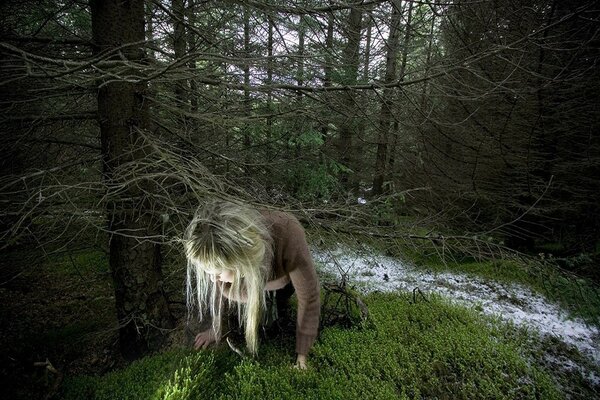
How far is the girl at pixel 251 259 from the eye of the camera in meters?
1.78

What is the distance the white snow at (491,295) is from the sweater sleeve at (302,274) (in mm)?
740

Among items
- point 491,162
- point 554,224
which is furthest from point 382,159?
point 554,224

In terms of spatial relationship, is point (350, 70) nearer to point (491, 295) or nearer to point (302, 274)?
point (302, 274)

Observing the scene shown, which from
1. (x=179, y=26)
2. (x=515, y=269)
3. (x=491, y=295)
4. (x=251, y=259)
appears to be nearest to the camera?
(x=251, y=259)

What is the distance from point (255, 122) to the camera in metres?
3.08

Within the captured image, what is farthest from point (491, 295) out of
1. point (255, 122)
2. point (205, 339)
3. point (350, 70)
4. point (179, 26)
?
point (179, 26)

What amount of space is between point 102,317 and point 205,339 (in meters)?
3.66

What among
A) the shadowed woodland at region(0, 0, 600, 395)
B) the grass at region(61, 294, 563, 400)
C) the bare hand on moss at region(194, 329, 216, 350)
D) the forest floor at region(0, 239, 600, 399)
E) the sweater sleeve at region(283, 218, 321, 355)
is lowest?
the forest floor at region(0, 239, 600, 399)

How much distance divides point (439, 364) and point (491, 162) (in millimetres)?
4960

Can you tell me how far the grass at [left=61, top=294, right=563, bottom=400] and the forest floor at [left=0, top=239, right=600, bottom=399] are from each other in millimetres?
471

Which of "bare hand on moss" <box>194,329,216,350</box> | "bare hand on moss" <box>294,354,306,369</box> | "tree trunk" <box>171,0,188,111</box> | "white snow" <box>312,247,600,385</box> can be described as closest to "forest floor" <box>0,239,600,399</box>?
"white snow" <box>312,247,600,385</box>

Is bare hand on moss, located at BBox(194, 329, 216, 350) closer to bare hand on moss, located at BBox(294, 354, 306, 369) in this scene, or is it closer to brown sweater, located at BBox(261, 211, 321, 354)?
bare hand on moss, located at BBox(294, 354, 306, 369)

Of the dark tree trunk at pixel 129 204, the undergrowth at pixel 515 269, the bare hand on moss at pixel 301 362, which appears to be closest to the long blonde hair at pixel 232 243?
the undergrowth at pixel 515 269

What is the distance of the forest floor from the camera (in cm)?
333
